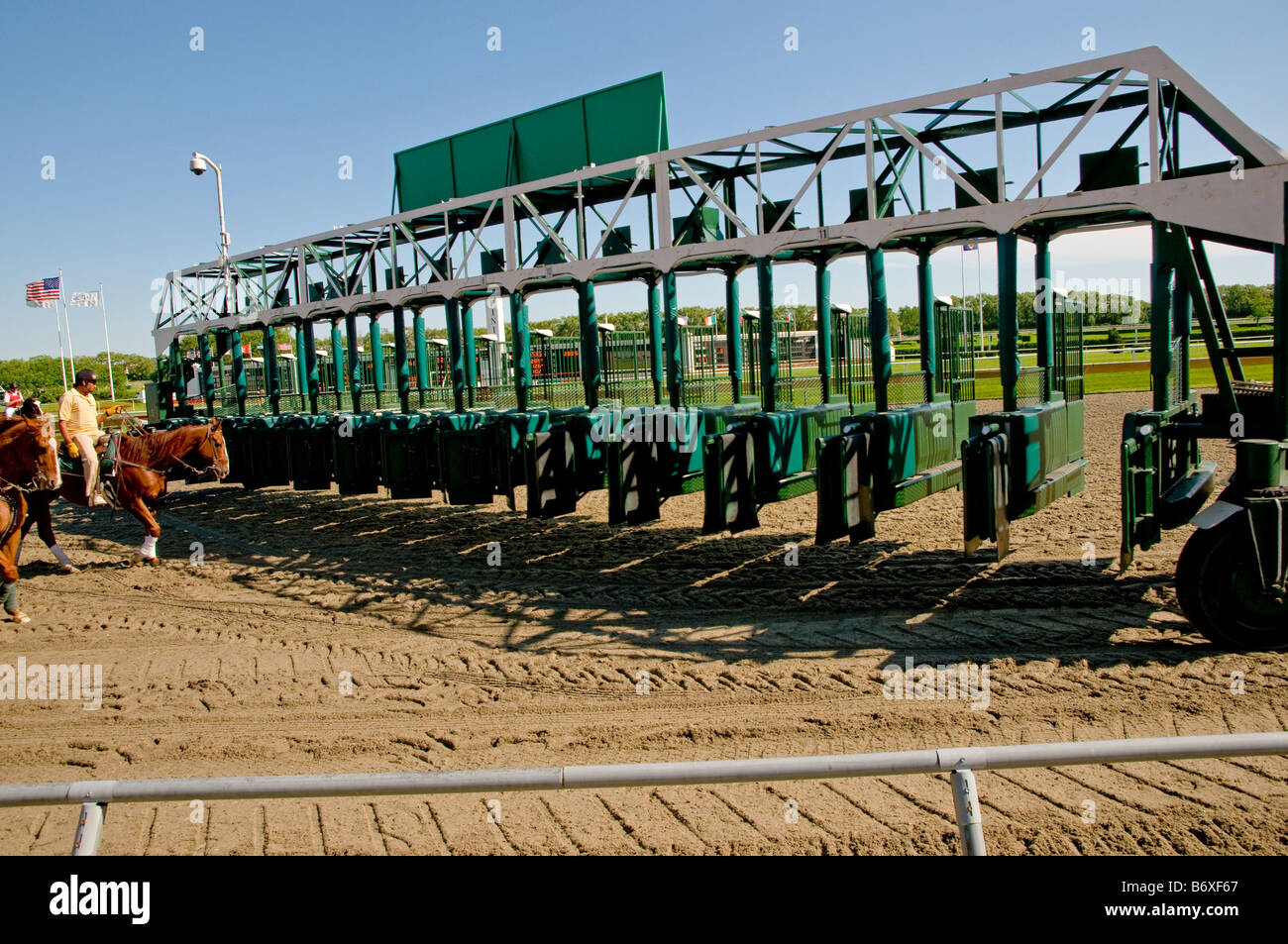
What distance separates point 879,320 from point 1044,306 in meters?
1.64

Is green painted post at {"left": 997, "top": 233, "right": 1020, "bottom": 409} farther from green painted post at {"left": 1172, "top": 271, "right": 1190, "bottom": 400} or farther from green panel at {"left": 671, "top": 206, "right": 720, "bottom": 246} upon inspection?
green panel at {"left": 671, "top": 206, "right": 720, "bottom": 246}

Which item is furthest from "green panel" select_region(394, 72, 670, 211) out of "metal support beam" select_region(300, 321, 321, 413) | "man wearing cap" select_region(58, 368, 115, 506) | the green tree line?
the green tree line

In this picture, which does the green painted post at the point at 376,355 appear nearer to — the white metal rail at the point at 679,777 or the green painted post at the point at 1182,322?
the green painted post at the point at 1182,322

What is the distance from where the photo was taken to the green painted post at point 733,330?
34.8ft

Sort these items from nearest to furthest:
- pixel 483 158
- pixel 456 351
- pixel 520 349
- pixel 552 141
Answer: pixel 520 349, pixel 456 351, pixel 552 141, pixel 483 158

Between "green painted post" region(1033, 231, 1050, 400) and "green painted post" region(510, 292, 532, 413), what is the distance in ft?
18.1

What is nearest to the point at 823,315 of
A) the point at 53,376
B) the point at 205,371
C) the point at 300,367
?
the point at 300,367

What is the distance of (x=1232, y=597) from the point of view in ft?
17.0

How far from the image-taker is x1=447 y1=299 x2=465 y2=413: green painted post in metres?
11.2

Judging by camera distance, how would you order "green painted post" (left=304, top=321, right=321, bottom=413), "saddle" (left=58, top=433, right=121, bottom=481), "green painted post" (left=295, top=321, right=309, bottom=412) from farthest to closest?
"green painted post" (left=295, top=321, right=309, bottom=412)
"green painted post" (left=304, top=321, right=321, bottom=413)
"saddle" (left=58, top=433, right=121, bottom=481)

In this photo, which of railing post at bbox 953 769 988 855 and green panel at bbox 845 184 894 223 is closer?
railing post at bbox 953 769 988 855

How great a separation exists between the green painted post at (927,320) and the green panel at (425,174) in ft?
24.2

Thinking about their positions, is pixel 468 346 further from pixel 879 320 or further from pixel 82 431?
pixel 879 320

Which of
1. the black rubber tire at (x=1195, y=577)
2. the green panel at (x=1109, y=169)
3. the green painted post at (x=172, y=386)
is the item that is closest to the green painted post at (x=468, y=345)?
the green panel at (x=1109, y=169)
